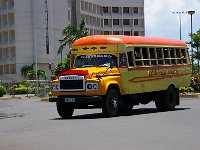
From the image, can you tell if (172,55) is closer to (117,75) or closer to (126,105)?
(126,105)

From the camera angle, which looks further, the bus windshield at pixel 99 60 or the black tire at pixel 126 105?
the black tire at pixel 126 105

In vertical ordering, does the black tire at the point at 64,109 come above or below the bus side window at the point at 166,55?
below

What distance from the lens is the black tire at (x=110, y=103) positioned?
819 inches

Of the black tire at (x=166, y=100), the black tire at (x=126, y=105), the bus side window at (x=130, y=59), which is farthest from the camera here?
the black tire at (x=166, y=100)

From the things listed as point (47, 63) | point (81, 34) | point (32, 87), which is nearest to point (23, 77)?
point (47, 63)

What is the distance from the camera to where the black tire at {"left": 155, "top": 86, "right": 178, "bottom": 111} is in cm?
2445

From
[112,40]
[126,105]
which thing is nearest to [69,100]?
[112,40]

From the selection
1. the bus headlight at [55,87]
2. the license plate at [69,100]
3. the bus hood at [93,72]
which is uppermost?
the bus hood at [93,72]

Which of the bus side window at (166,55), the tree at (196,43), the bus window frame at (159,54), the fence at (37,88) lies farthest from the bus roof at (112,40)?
the tree at (196,43)

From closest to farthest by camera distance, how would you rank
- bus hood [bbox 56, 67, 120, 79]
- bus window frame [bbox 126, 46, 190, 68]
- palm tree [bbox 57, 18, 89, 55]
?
bus hood [bbox 56, 67, 120, 79], bus window frame [bbox 126, 46, 190, 68], palm tree [bbox 57, 18, 89, 55]

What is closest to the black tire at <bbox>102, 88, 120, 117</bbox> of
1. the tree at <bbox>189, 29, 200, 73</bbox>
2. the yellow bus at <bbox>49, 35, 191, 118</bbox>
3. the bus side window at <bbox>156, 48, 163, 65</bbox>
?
the yellow bus at <bbox>49, 35, 191, 118</bbox>

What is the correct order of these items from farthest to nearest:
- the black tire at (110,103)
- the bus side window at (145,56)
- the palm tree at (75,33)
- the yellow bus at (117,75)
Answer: the palm tree at (75,33) < the bus side window at (145,56) < the black tire at (110,103) < the yellow bus at (117,75)

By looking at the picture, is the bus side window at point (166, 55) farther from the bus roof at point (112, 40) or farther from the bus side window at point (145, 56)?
the bus side window at point (145, 56)

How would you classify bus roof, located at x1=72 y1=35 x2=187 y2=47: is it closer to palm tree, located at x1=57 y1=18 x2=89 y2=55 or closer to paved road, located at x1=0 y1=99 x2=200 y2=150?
paved road, located at x1=0 y1=99 x2=200 y2=150
